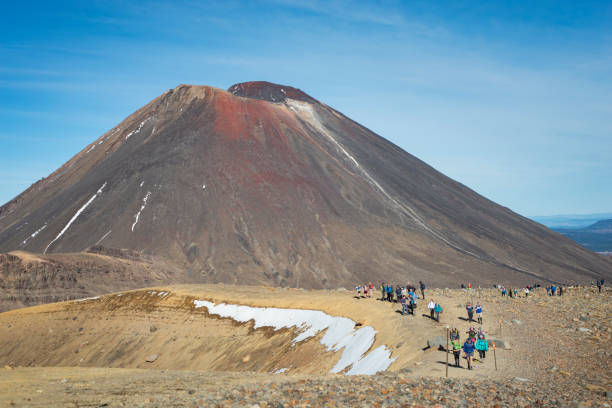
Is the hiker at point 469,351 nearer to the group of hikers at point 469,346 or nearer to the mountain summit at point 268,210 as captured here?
the group of hikers at point 469,346

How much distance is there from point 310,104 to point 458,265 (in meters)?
92.5

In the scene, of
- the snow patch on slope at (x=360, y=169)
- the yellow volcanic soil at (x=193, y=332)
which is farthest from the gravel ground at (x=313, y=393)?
the snow patch on slope at (x=360, y=169)

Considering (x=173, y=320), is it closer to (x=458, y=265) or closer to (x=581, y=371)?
(x=581, y=371)

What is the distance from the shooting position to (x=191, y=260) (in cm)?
10700

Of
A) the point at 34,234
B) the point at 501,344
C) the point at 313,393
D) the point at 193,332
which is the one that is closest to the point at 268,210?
the point at 34,234

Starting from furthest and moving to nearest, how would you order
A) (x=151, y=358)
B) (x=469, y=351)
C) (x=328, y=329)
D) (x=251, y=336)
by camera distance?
1. (x=151, y=358)
2. (x=251, y=336)
3. (x=328, y=329)
4. (x=469, y=351)

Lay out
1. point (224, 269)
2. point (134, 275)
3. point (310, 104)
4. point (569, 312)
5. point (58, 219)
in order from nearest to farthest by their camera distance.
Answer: point (569, 312) → point (134, 275) → point (224, 269) → point (58, 219) → point (310, 104)

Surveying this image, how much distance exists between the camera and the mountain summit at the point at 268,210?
366 ft

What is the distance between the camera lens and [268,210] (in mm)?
126000

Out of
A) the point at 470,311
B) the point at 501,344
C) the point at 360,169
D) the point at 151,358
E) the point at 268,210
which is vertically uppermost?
the point at 360,169

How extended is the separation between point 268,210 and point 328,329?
291 ft

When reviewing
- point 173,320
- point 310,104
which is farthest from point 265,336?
point 310,104

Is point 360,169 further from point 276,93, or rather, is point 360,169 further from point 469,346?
point 469,346

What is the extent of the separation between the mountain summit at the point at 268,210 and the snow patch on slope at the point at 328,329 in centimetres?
5242
